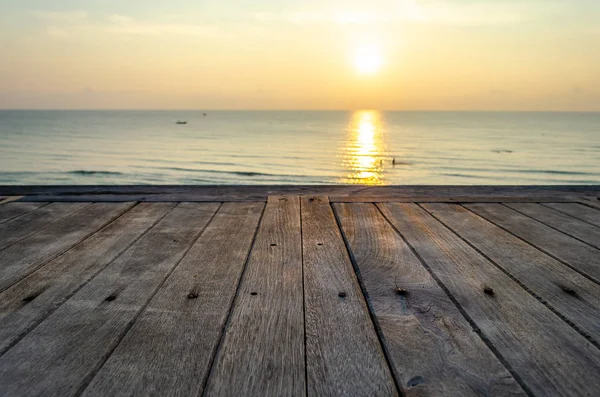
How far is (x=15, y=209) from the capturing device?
2.82 m

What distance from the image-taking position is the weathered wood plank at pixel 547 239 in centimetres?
183

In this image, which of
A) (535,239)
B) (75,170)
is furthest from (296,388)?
(75,170)

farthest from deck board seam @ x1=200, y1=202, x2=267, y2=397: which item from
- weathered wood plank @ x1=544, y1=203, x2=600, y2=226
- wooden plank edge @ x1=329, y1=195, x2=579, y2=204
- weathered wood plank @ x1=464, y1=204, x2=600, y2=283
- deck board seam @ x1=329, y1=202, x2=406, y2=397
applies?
weathered wood plank @ x1=544, y1=203, x2=600, y2=226

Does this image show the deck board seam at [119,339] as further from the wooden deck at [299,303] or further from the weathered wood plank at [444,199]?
the weathered wood plank at [444,199]

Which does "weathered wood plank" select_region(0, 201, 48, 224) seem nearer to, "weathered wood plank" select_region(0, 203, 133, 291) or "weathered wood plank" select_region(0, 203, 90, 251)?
"weathered wood plank" select_region(0, 203, 90, 251)

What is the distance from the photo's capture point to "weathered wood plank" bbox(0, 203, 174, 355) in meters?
1.32

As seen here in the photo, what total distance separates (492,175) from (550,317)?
23.6m

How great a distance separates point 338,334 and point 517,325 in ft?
1.79

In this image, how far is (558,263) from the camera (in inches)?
72.1

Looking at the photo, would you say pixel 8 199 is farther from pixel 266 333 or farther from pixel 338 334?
pixel 338 334

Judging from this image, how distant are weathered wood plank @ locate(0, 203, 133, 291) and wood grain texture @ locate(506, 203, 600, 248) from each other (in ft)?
8.38

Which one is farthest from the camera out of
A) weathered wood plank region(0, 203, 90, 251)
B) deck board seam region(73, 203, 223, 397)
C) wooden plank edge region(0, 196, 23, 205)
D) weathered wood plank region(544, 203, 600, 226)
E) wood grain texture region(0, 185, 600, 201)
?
wood grain texture region(0, 185, 600, 201)

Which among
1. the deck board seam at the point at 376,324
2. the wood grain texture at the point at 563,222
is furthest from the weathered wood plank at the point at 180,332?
the wood grain texture at the point at 563,222

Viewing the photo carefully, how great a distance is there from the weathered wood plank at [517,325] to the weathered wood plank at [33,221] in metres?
2.00
